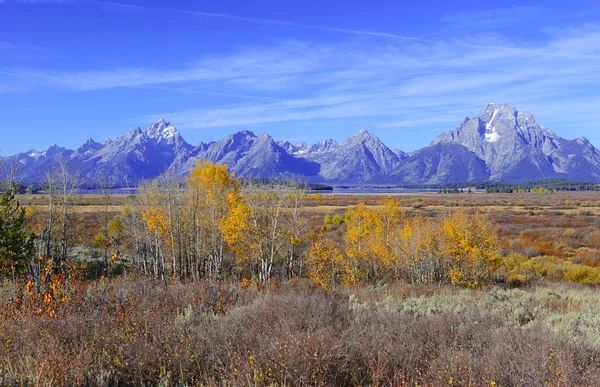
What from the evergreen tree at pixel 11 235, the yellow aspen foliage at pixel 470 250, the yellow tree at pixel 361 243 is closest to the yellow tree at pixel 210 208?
the evergreen tree at pixel 11 235

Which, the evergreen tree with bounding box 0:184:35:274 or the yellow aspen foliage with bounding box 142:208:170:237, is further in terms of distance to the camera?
the yellow aspen foliage with bounding box 142:208:170:237

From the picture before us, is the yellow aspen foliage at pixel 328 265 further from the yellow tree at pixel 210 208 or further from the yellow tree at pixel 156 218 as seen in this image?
the yellow tree at pixel 156 218

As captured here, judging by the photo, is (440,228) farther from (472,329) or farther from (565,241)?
(565,241)

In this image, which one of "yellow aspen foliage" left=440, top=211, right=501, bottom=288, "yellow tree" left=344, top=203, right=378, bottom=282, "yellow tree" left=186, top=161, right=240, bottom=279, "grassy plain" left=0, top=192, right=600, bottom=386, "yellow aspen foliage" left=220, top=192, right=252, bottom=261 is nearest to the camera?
"grassy plain" left=0, top=192, right=600, bottom=386

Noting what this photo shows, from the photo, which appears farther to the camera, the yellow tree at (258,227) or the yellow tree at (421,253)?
the yellow tree at (258,227)

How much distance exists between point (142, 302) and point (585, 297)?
13391 mm

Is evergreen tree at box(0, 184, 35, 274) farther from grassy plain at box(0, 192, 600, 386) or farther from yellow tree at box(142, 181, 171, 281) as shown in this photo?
grassy plain at box(0, 192, 600, 386)

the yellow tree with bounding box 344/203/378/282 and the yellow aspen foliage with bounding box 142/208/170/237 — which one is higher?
the yellow aspen foliage with bounding box 142/208/170/237

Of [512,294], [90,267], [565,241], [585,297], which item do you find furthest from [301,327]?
[565,241]

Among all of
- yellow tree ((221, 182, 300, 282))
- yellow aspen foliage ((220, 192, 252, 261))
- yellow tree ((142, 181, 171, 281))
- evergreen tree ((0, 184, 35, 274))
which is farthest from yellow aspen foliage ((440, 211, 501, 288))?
evergreen tree ((0, 184, 35, 274))

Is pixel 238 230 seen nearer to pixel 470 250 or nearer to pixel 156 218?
pixel 156 218

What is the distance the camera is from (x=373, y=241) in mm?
27906

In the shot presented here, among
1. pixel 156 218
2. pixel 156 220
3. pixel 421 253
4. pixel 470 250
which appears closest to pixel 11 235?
pixel 156 220

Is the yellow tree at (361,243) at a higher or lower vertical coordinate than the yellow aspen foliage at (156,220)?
lower
